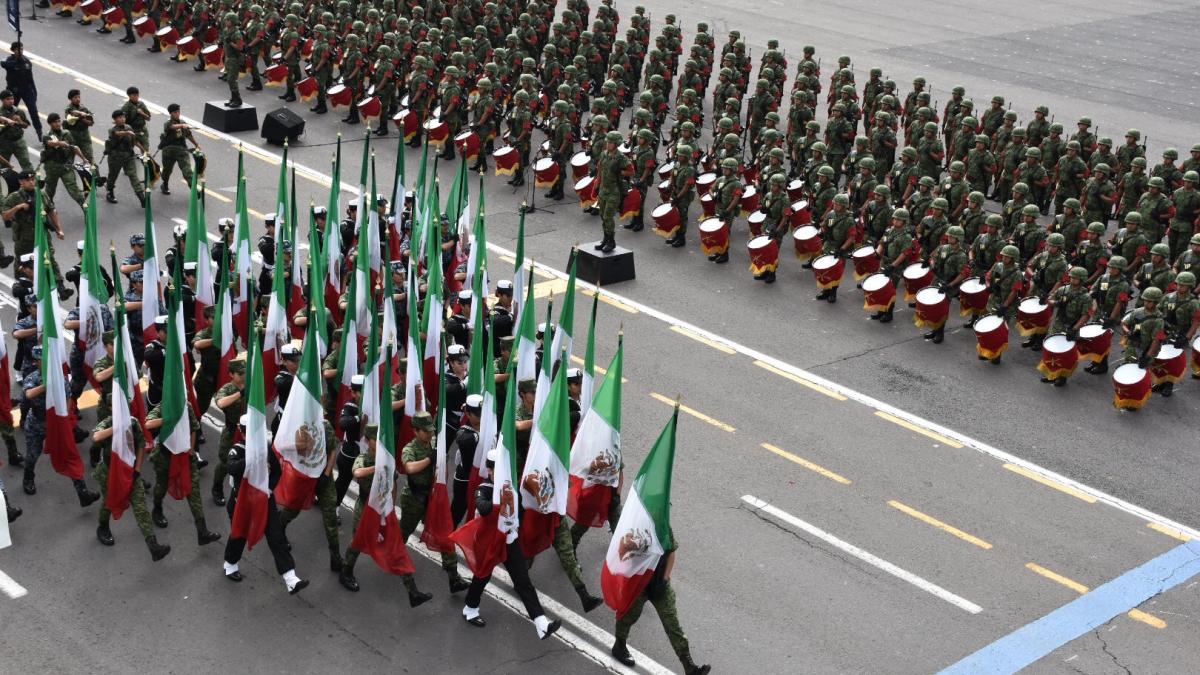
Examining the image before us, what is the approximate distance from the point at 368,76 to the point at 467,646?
1800cm

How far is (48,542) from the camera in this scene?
40.4ft

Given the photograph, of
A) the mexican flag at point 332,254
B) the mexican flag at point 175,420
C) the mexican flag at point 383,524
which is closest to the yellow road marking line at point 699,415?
the mexican flag at point 332,254

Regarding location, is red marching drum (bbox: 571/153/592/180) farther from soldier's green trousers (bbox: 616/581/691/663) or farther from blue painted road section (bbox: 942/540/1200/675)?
soldier's green trousers (bbox: 616/581/691/663)

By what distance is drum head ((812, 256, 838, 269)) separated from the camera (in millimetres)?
19203

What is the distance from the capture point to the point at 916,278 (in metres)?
18.8

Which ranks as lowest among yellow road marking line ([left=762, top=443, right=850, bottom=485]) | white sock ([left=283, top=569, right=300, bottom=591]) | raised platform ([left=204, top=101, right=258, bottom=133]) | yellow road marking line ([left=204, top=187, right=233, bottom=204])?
yellow road marking line ([left=204, top=187, right=233, bottom=204])

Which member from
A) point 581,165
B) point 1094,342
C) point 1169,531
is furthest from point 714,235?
point 1169,531

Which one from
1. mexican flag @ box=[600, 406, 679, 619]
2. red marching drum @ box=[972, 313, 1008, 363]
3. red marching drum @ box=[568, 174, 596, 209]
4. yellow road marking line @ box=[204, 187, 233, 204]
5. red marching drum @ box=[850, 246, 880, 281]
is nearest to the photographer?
mexican flag @ box=[600, 406, 679, 619]

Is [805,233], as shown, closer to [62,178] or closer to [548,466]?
[548,466]

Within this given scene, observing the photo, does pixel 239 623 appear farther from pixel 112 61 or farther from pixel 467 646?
pixel 112 61

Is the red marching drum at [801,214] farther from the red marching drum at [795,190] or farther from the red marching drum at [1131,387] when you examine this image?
the red marching drum at [1131,387]

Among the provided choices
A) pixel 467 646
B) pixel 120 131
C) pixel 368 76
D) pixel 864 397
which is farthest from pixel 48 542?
pixel 368 76

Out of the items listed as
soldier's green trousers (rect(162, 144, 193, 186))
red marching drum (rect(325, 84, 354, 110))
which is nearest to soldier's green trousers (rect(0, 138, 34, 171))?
soldier's green trousers (rect(162, 144, 193, 186))

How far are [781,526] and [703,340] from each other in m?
4.92
